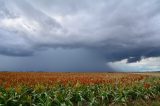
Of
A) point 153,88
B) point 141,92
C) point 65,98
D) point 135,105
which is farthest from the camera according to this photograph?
point 153,88

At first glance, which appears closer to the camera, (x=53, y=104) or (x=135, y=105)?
(x=53, y=104)

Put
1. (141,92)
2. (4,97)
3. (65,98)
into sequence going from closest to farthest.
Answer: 1. (4,97)
2. (65,98)
3. (141,92)

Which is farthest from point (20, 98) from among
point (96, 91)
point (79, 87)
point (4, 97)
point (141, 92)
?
point (141, 92)

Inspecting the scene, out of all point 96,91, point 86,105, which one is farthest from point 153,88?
point 86,105

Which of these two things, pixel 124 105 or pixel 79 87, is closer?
pixel 124 105

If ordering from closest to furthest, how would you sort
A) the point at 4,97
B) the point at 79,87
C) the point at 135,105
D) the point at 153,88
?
the point at 4,97
the point at 135,105
the point at 79,87
the point at 153,88

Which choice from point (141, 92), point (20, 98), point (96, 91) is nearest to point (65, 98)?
point (20, 98)

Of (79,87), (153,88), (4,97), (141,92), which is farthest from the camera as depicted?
(153,88)

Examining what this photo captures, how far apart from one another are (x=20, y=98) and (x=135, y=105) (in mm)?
7031

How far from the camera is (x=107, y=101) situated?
749 inches

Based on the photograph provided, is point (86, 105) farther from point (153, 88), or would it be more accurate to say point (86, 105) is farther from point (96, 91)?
point (153, 88)

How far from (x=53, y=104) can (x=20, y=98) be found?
1720 mm

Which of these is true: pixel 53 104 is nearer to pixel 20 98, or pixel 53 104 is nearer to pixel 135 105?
pixel 20 98

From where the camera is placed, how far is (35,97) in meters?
16.8
